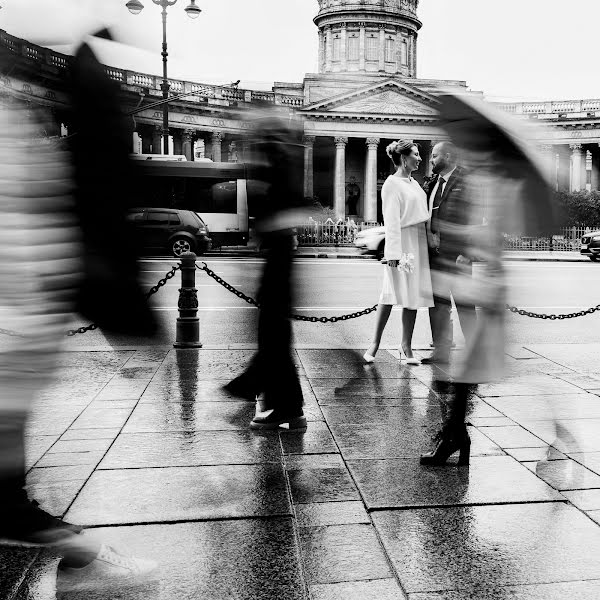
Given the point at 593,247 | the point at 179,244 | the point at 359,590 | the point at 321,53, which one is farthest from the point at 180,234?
the point at 321,53

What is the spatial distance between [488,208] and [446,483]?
4.38 feet

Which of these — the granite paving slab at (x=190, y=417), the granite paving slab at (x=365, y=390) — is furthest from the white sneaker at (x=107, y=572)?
the granite paving slab at (x=365, y=390)

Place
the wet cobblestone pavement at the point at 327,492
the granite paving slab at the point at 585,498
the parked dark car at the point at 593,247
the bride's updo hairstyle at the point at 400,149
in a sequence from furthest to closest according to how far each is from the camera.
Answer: the parked dark car at the point at 593,247, the bride's updo hairstyle at the point at 400,149, the granite paving slab at the point at 585,498, the wet cobblestone pavement at the point at 327,492

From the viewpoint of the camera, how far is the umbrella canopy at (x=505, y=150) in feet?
11.7

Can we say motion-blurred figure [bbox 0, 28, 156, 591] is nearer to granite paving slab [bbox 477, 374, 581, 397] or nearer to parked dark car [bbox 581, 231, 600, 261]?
granite paving slab [bbox 477, 374, 581, 397]

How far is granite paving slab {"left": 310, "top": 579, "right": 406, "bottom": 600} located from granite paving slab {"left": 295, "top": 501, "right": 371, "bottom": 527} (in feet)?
1.73

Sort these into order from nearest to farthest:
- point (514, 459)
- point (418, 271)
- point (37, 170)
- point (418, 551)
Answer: point (37, 170) < point (418, 551) < point (514, 459) < point (418, 271)

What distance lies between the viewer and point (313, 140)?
59.4m

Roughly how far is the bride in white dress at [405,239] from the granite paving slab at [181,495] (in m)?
2.81

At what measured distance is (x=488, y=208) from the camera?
3686 millimetres

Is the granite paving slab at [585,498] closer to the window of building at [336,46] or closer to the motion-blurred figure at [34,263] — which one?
the motion-blurred figure at [34,263]

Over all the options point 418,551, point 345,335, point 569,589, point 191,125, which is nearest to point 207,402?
point 418,551

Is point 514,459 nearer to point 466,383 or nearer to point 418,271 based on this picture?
point 466,383

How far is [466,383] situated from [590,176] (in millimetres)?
72081
